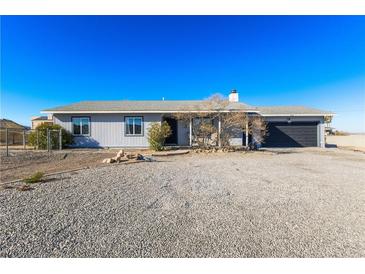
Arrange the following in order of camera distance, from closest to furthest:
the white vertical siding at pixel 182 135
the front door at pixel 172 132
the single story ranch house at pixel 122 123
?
the single story ranch house at pixel 122 123, the white vertical siding at pixel 182 135, the front door at pixel 172 132

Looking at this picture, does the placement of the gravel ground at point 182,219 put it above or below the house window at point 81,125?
below

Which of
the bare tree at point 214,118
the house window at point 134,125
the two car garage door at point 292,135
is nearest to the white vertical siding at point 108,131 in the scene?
the house window at point 134,125

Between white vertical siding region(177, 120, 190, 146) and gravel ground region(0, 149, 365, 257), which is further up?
white vertical siding region(177, 120, 190, 146)

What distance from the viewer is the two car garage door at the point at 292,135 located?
16375mm

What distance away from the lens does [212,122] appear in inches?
559

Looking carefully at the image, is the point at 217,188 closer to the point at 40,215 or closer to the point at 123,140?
the point at 40,215

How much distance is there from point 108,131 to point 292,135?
14419mm

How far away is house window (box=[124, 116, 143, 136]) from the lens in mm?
14676

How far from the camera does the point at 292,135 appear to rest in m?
16.4

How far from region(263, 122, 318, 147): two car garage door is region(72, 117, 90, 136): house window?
13.8m

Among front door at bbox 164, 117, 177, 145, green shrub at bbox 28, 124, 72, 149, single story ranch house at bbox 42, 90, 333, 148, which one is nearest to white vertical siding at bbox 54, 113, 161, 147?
single story ranch house at bbox 42, 90, 333, 148

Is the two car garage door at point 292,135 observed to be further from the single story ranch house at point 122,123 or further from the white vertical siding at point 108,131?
the white vertical siding at point 108,131

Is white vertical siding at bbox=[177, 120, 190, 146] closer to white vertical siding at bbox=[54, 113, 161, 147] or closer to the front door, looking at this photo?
the front door

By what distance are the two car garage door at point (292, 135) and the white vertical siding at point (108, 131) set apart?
9.31 meters
